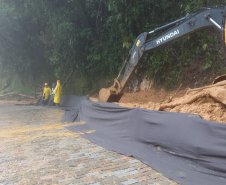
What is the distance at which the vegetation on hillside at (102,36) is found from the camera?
11.0 metres

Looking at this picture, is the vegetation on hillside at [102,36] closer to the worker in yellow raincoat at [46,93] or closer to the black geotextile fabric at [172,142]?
the worker in yellow raincoat at [46,93]

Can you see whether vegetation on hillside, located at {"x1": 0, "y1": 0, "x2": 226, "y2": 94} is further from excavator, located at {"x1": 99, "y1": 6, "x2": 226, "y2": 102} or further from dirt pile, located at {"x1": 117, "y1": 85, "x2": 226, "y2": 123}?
dirt pile, located at {"x1": 117, "y1": 85, "x2": 226, "y2": 123}

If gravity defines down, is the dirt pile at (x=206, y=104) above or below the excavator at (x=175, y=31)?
below

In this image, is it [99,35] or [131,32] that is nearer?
[131,32]

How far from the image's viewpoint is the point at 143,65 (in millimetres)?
13133

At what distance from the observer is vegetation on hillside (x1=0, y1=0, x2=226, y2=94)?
11.0 metres

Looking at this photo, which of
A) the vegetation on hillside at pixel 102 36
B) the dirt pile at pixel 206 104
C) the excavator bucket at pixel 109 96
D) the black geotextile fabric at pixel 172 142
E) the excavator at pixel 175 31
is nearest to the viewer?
the black geotextile fabric at pixel 172 142

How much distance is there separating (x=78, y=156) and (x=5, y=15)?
55.0 feet

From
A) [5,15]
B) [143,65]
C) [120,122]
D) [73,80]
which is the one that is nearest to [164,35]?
[120,122]

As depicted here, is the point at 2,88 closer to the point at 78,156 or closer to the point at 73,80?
the point at 73,80

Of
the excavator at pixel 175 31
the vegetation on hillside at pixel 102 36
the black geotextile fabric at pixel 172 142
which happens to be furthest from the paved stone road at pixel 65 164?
the vegetation on hillside at pixel 102 36

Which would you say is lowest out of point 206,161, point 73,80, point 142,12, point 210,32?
point 206,161

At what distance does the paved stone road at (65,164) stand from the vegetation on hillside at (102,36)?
7161 mm

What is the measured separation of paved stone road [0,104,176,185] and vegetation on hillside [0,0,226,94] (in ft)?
23.5
